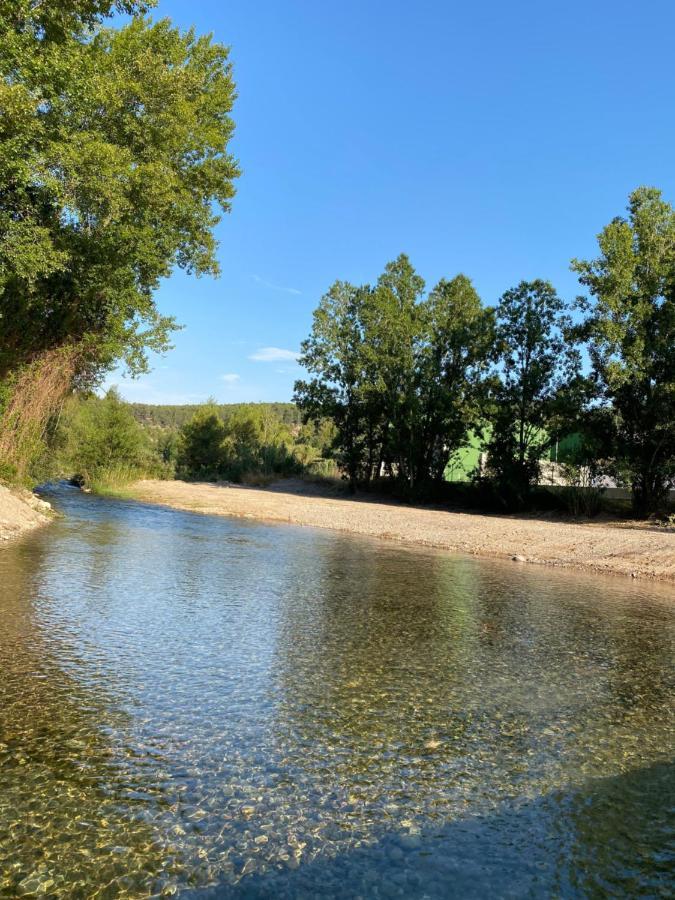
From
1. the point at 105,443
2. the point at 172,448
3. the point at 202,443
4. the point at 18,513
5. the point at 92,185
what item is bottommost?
the point at 18,513

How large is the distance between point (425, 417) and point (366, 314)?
26.9 ft

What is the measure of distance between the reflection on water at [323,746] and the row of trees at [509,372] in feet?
60.7

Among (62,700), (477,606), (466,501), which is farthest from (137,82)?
(466,501)

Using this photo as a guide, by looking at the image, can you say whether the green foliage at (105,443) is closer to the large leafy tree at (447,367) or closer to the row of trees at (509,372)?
the row of trees at (509,372)

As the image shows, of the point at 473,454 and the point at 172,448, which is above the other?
Result: the point at 473,454

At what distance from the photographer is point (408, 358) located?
40.9m

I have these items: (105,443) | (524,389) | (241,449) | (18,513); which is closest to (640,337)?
(524,389)

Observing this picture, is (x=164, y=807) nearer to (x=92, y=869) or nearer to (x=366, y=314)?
(x=92, y=869)

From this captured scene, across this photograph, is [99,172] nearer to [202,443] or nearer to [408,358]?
[408,358]

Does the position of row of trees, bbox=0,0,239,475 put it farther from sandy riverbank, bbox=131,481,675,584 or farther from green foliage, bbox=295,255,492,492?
green foliage, bbox=295,255,492,492

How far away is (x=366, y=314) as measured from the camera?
42750 millimetres

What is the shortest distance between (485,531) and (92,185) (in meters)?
17.5

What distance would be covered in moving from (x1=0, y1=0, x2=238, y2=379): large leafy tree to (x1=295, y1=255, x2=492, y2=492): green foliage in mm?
18480

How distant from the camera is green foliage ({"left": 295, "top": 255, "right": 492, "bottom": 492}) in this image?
4016 cm
